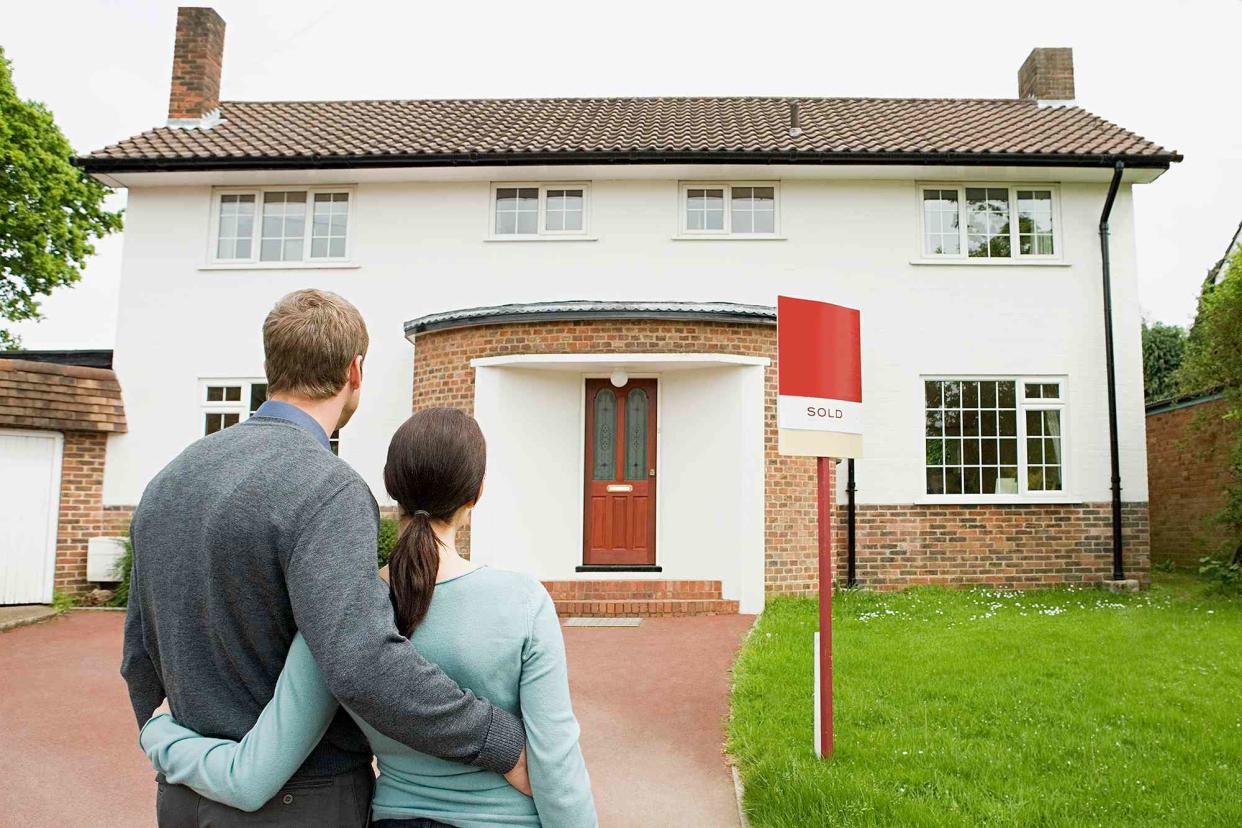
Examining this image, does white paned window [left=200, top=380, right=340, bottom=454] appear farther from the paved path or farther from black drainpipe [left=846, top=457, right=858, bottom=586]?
black drainpipe [left=846, top=457, right=858, bottom=586]

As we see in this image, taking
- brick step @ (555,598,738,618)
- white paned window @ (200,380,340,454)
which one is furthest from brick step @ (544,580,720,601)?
white paned window @ (200,380,340,454)

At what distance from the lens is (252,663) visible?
5.09 ft

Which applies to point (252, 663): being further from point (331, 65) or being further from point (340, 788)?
point (331, 65)

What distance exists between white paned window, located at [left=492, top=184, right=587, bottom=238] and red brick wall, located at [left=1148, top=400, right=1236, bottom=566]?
887cm

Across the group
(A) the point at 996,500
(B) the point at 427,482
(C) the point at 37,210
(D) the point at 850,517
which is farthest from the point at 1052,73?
(C) the point at 37,210

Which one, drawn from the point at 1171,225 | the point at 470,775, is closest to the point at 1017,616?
the point at 470,775

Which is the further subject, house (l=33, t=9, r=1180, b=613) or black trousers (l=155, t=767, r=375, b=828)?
house (l=33, t=9, r=1180, b=613)

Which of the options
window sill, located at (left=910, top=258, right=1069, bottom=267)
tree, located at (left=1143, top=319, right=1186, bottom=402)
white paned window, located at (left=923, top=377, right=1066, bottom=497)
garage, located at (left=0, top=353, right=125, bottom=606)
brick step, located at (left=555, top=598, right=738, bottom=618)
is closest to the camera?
brick step, located at (left=555, top=598, right=738, bottom=618)

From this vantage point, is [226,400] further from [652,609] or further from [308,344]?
[308,344]

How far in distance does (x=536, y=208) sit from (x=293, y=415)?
10.7m

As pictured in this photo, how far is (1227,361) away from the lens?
9625mm

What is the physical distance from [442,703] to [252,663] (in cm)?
39

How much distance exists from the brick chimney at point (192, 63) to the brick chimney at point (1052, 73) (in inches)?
549

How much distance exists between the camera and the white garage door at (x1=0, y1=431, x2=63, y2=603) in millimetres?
10367
